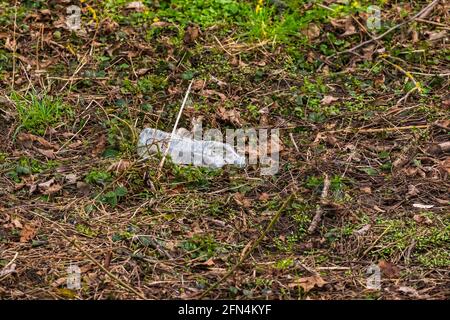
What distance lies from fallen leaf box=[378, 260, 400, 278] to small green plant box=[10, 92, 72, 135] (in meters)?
2.33

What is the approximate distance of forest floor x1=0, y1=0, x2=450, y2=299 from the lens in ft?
12.6

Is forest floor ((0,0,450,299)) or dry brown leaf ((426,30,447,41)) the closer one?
forest floor ((0,0,450,299))

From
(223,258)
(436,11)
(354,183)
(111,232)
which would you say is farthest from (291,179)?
(436,11)

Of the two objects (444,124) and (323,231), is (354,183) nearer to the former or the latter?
(323,231)

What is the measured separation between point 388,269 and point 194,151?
1.44 metres

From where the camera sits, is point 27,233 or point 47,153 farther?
point 47,153

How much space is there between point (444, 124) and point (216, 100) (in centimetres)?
149

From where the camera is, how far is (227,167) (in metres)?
4.60

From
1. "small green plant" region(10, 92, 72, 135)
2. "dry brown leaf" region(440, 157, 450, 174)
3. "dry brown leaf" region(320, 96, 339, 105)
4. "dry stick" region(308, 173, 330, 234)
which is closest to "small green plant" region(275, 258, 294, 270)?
"dry stick" region(308, 173, 330, 234)

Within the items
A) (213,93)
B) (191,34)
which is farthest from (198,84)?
(191,34)

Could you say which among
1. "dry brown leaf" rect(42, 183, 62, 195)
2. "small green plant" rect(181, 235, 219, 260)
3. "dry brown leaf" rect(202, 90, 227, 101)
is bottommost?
"small green plant" rect(181, 235, 219, 260)

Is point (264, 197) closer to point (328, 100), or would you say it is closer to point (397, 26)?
point (328, 100)

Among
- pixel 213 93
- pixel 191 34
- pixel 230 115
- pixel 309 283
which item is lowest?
pixel 309 283

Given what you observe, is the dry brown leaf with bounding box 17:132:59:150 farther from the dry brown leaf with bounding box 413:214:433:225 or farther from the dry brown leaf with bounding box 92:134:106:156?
the dry brown leaf with bounding box 413:214:433:225
